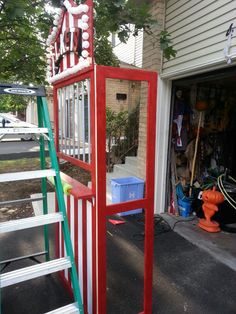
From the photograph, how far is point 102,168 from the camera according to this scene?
1840mm

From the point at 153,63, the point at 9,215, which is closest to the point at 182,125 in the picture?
the point at 153,63

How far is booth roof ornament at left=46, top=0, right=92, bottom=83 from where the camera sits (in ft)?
5.51

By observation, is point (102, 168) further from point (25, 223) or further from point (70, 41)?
point (70, 41)

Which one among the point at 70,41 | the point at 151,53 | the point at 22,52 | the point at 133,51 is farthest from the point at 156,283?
the point at 133,51

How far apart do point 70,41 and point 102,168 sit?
2.91 ft

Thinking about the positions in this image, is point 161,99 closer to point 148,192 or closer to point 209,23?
point 209,23

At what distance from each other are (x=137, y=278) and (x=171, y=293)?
374 millimetres

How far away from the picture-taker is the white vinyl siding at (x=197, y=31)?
3090mm

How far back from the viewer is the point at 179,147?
4.33 meters

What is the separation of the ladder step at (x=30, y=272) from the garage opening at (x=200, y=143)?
2815mm

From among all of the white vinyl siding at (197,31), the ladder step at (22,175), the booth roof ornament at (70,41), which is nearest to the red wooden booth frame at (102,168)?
the booth roof ornament at (70,41)

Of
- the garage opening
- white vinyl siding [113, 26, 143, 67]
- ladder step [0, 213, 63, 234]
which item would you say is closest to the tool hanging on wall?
the garage opening

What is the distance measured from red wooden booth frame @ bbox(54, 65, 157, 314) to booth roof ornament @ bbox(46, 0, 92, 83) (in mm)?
71

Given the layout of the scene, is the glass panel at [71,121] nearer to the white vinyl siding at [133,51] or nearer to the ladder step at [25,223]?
the ladder step at [25,223]
